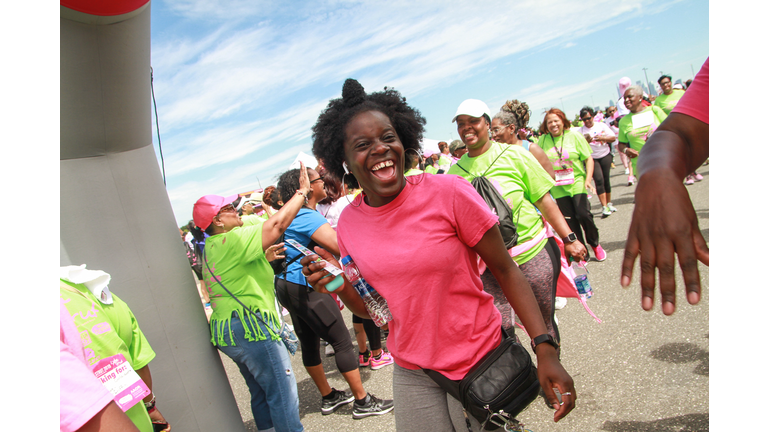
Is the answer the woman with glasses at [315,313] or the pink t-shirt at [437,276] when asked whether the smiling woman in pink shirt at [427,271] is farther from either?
the woman with glasses at [315,313]

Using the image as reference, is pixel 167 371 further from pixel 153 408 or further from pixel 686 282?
pixel 686 282

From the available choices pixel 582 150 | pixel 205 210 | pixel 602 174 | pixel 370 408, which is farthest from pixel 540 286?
pixel 602 174

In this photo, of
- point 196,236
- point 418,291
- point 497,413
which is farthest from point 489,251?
point 196,236

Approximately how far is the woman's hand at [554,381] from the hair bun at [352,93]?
4.40ft

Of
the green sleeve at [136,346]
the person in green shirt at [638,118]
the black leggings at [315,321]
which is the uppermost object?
the person in green shirt at [638,118]

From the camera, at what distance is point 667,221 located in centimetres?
95

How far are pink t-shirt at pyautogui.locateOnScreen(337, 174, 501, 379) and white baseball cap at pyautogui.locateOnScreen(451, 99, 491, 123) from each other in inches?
67.5

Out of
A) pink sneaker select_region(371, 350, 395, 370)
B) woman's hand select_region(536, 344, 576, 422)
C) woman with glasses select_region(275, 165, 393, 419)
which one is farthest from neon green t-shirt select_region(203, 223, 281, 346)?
woman's hand select_region(536, 344, 576, 422)

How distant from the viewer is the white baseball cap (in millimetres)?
3447

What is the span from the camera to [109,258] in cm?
255

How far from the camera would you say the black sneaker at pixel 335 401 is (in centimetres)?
407

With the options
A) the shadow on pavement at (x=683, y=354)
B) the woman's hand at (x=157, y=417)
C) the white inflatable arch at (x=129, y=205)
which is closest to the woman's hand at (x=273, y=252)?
the white inflatable arch at (x=129, y=205)

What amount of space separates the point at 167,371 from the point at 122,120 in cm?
151

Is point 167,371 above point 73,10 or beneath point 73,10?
beneath
